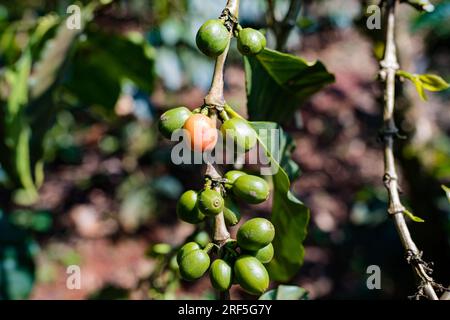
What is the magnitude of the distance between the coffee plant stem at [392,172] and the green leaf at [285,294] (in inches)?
10.5

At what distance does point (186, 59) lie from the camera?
2.91m

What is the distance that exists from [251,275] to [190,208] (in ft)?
0.46

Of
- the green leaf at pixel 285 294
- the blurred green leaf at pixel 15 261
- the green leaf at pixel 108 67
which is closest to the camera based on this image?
the green leaf at pixel 285 294

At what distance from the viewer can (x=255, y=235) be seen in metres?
0.77

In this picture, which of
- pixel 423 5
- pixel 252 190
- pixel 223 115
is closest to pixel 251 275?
pixel 252 190

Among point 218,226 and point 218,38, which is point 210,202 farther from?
point 218,38

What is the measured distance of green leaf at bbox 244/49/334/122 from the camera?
1.11 meters

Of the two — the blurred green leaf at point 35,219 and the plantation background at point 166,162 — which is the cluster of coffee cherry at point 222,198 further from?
the blurred green leaf at point 35,219

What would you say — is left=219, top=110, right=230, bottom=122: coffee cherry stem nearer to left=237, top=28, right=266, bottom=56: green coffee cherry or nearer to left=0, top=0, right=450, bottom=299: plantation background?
left=237, top=28, right=266, bottom=56: green coffee cherry

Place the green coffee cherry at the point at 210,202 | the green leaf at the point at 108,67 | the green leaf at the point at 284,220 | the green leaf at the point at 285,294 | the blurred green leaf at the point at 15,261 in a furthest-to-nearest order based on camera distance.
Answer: the green leaf at the point at 108,67 → the blurred green leaf at the point at 15,261 → the green leaf at the point at 285,294 → the green leaf at the point at 284,220 → the green coffee cherry at the point at 210,202

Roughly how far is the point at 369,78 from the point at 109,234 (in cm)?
280

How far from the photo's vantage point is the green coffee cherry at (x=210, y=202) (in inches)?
29.1

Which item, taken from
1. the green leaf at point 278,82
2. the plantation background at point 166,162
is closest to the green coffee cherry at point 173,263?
the plantation background at point 166,162

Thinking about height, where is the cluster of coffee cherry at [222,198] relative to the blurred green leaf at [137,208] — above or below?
above
